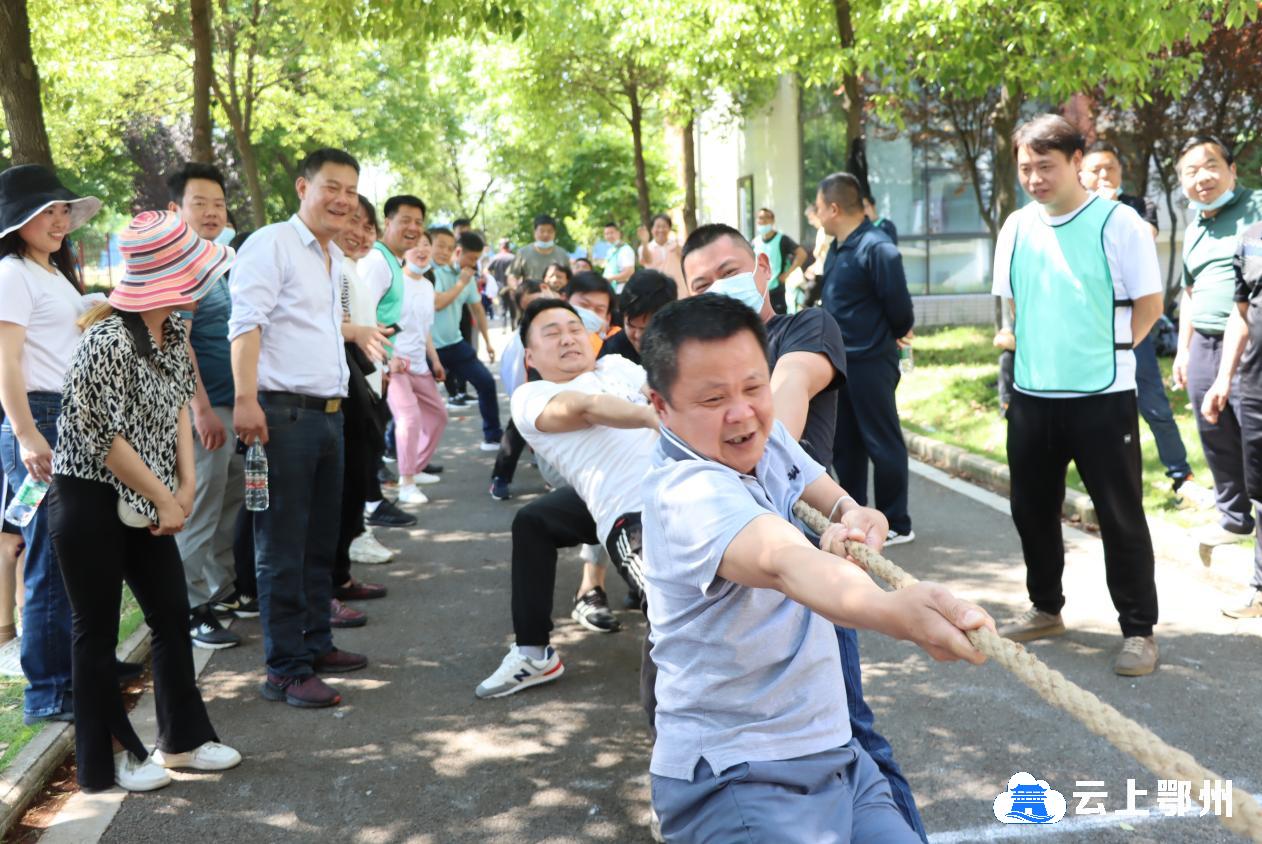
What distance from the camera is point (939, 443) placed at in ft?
32.6

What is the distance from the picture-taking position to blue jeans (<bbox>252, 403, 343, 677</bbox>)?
4.84 m

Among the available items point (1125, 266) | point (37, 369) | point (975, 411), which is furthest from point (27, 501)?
point (975, 411)

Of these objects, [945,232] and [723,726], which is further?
[945,232]

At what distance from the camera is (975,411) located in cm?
1113

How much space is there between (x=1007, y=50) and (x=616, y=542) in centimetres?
926

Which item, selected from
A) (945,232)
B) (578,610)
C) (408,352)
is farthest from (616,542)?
(945,232)

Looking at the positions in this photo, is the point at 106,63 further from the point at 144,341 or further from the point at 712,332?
the point at 712,332

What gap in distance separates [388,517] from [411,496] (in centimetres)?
70

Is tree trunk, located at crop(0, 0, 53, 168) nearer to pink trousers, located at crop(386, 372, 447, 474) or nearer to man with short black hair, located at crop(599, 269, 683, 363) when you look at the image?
pink trousers, located at crop(386, 372, 447, 474)

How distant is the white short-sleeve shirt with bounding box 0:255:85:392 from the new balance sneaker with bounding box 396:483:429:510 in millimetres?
4310

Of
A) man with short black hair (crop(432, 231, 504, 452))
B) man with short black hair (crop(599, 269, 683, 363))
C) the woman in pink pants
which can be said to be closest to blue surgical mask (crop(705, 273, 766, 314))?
man with short black hair (crop(599, 269, 683, 363))

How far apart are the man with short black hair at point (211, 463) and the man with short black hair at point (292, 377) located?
2.55 feet

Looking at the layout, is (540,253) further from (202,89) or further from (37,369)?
(37,369)

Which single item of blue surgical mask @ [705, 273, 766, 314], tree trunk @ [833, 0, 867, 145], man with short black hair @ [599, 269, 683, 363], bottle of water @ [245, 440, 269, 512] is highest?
tree trunk @ [833, 0, 867, 145]
